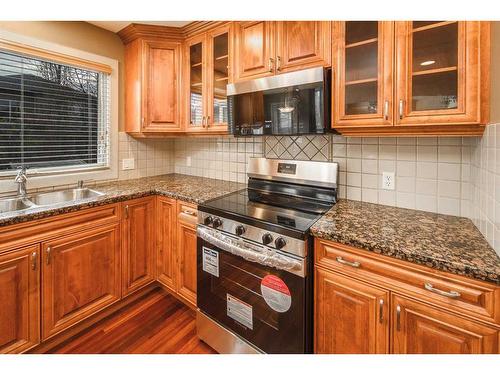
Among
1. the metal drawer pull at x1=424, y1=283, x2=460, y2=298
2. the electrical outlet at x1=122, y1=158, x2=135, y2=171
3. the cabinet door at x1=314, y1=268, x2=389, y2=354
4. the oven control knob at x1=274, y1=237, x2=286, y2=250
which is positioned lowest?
the cabinet door at x1=314, y1=268, x2=389, y2=354

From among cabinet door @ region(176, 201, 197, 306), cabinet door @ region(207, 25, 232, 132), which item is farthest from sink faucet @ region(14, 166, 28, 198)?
cabinet door @ region(207, 25, 232, 132)

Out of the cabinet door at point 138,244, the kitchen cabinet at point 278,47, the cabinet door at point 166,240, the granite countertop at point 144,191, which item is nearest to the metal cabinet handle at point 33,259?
the granite countertop at point 144,191

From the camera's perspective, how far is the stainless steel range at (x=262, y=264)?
1.24m

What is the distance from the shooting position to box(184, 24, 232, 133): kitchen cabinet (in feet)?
6.62

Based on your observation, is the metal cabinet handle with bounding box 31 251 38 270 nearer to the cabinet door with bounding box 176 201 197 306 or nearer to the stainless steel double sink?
the stainless steel double sink

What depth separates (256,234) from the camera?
4.47 feet

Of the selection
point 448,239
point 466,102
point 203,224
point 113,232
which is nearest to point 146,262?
point 113,232

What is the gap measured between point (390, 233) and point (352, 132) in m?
0.60

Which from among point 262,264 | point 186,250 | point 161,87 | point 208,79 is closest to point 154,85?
point 161,87

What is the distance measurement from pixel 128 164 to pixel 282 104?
1.69 meters

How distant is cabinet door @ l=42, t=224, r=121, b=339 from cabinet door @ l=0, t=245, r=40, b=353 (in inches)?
1.8

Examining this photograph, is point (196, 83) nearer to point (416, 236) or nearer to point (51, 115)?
point (51, 115)

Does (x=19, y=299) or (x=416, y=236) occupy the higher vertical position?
(x=416, y=236)

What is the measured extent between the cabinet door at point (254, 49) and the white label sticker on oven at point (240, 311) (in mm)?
1414
